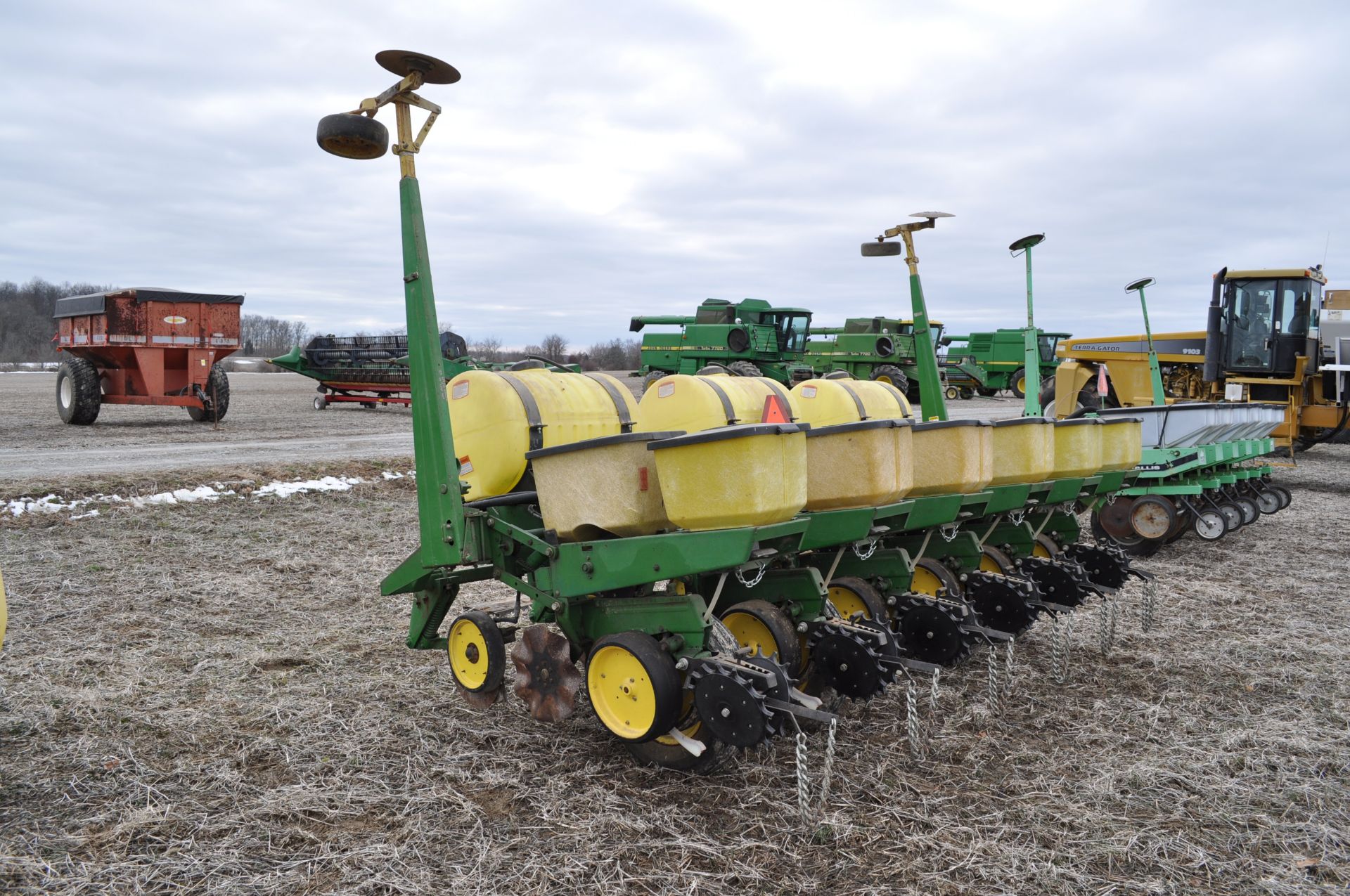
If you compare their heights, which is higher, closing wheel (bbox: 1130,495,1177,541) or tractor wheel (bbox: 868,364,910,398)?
tractor wheel (bbox: 868,364,910,398)

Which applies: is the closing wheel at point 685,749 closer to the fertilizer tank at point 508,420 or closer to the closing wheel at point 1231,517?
the fertilizer tank at point 508,420

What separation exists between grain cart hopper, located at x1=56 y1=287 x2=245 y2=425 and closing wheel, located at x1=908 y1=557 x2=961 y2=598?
43.7ft

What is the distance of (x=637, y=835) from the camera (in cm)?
327

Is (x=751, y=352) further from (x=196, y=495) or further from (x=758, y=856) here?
(x=758, y=856)

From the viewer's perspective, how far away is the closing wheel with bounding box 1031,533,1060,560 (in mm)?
6098

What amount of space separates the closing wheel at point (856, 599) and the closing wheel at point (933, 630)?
142mm

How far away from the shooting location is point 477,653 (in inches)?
163

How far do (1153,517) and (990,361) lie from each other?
81.1ft

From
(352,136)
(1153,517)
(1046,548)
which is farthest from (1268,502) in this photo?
(352,136)

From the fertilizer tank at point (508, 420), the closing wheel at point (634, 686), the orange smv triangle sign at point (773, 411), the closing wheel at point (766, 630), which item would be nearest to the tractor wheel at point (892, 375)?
the orange smv triangle sign at point (773, 411)

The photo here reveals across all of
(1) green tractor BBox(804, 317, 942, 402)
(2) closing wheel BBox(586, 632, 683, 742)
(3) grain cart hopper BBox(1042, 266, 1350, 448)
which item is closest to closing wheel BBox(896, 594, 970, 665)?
(2) closing wheel BBox(586, 632, 683, 742)

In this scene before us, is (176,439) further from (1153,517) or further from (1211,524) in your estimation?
(1211,524)

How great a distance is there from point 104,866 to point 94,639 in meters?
2.89

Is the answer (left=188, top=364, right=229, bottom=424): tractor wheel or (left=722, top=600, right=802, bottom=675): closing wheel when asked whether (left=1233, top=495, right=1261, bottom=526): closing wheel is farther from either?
(left=188, top=364, right=229, bottom=424): tractor wheel
